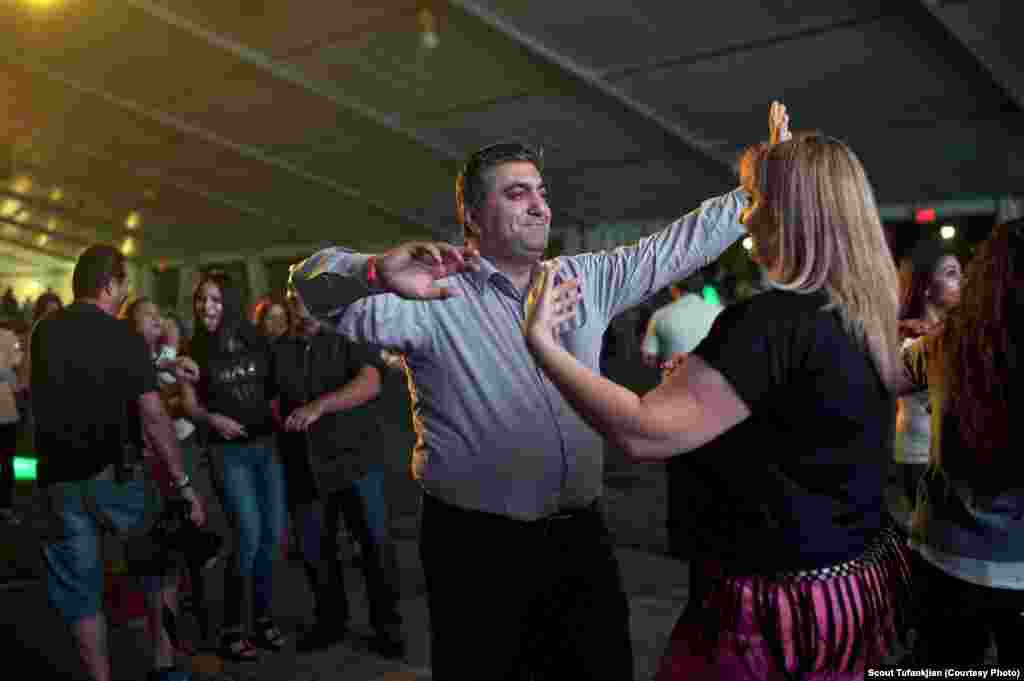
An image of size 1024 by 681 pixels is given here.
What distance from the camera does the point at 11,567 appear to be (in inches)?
216

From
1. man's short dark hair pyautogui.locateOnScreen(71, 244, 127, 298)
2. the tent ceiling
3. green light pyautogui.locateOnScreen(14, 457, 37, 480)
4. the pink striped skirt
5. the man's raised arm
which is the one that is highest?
the tent ceiling

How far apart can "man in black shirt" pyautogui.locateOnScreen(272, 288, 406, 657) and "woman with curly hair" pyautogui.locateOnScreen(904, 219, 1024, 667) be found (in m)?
2.50

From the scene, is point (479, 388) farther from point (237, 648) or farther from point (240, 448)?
point (237, 648)

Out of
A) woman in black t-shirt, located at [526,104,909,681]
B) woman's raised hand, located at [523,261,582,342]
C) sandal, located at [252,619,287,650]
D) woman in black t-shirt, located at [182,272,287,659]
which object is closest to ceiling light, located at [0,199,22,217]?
woman in black t-shirt, located at [182,272,287,659]

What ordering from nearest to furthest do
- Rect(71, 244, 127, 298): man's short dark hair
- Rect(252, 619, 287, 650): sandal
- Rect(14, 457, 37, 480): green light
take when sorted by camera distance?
Rect(71, 244, 127, 298): man's short dark hair < Rect(252, 619, 287, 650): sandal < Rect(14, 457, 37, 480): green light

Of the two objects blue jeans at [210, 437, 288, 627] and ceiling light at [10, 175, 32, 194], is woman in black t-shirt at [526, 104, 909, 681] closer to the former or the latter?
blue jeans at [210, 437, 288, 627]

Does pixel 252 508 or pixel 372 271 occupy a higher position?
pixel 372 271

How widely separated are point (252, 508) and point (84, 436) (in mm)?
980

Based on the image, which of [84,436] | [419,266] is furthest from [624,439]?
[84,436]

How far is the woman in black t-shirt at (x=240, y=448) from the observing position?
3971 millimetres

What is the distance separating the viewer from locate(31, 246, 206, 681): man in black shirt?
3203 mm

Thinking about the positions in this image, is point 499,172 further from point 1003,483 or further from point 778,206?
point 1003,483

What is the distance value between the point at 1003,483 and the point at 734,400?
2.91 ft

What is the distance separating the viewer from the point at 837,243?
1.50 meters
